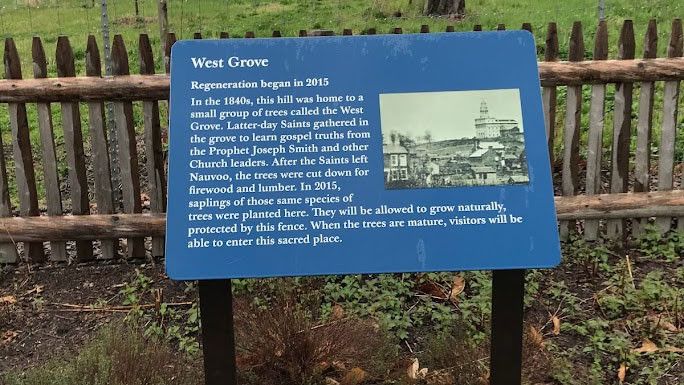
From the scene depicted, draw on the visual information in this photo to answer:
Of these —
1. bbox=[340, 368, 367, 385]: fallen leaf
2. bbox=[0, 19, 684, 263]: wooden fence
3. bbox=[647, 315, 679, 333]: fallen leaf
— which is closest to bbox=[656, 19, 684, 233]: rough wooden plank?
bbox=[0, 19, 684, 263]: wooden fence

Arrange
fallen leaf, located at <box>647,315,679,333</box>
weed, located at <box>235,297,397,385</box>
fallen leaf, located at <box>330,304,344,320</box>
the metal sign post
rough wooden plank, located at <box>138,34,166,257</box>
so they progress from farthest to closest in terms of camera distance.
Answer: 1. rough wooden plank, located at <box>138,34,166,257</box>
2. fallen leaf, located at <box>330,304,344,320</box>
3. fallen leaf, located at <box>647,315,679,333</box>
4. weed, located at <box>235,297,397,385</box>
5. the metal sign post

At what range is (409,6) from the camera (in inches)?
551

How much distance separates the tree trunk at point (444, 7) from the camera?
1356cm

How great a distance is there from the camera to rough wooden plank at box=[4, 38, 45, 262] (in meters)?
4.58

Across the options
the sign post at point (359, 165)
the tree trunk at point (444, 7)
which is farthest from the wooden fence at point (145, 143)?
the tree trunk at point (444, 7)

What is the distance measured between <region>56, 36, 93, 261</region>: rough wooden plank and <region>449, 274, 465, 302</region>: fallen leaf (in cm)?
232

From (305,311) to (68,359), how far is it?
117 centimetres

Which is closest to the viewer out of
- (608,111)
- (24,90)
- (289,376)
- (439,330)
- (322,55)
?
(322,55)

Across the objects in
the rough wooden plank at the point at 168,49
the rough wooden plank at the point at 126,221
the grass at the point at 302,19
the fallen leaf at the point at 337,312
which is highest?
the grass at the point at 302,19

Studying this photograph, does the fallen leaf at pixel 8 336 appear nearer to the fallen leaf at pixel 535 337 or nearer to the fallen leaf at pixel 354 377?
the fallen leaf at pixel 354 377

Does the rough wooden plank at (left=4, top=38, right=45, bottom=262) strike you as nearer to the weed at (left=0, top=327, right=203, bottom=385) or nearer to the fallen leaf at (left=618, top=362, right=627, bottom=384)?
the weed at (left=0, top=327, right=203, bottom=385)

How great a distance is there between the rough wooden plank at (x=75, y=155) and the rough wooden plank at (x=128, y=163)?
24 centimetres

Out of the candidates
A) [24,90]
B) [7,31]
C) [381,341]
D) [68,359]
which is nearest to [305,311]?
[381,341]

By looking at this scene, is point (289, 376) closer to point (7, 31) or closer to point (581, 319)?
point (581, 319)
